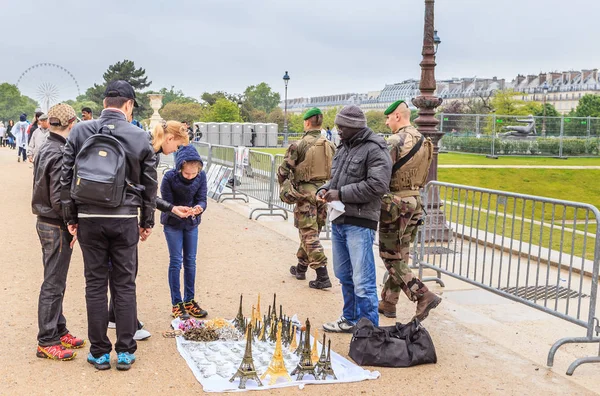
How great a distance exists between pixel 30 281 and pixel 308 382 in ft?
13.9

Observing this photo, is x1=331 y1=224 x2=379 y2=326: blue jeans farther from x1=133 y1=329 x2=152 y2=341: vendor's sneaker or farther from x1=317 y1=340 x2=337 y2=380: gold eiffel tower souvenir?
x1=133 y1=329 x2=152 y2=341: vendor's sneaker

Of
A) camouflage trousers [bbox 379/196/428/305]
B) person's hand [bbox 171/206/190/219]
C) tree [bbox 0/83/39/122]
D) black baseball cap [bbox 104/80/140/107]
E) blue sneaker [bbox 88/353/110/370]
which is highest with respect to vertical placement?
tree [bbox 0/83/39/122]

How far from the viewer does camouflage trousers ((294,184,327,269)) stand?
315 inches

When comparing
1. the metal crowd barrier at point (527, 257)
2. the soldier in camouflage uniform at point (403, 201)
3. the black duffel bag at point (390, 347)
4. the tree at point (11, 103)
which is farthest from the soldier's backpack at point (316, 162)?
the tree at point (11, 103)

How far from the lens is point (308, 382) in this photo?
16.3ft

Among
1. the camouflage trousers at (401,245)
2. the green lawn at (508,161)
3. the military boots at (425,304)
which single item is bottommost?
the military boots at (425,304)

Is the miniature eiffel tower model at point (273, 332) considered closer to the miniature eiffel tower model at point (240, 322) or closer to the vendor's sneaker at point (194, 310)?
the miniature eiffel tower model at point (240, 322)

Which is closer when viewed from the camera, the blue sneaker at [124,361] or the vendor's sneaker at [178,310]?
the blue sneaker at [124,361]

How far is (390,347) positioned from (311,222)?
9.45ft

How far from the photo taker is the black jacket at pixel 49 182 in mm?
5094

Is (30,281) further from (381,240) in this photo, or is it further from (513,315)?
(513,315)

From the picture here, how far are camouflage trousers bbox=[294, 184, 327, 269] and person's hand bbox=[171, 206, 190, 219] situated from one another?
6.96 feet

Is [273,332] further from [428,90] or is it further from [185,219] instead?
[428,90]

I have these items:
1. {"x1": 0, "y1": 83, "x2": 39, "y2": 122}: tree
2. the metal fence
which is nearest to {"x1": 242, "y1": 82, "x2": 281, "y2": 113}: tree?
{"x1": 0, "y1": 83, "x2": 39, "y2": 122}: tree
